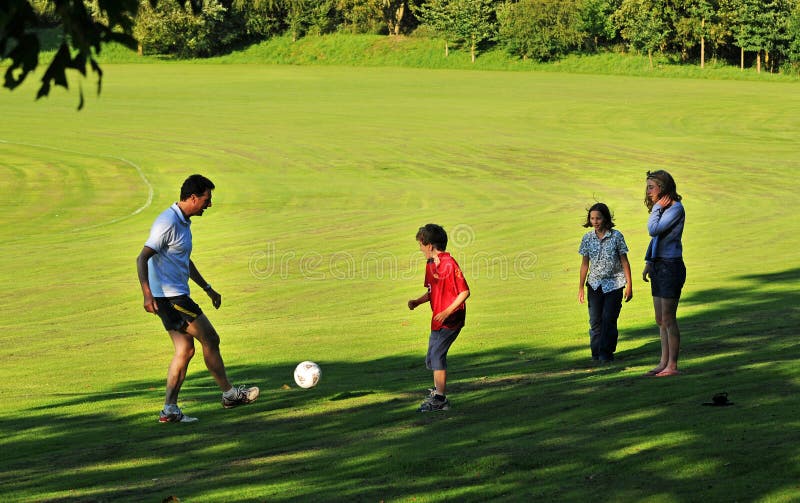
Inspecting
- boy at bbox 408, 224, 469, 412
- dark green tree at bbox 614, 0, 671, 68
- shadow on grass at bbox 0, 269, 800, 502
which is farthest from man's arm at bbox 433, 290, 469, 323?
Result: dark green tree at bbox 614, 0, 671, 68

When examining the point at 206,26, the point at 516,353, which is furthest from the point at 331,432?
the point at 206,26

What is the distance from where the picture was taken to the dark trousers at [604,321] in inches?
516

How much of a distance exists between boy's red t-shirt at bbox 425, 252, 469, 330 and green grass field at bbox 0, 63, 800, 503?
2.70 feet

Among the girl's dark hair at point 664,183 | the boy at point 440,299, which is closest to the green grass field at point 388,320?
the boy at point 440,299

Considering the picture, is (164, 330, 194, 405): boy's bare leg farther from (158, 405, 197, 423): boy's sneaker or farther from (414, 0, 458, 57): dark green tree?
(414, 0, 458, 57): dark green tree

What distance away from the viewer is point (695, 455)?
8.36 metres

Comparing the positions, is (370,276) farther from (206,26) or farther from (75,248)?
(206,26)

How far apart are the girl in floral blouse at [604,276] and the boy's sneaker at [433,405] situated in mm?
2920

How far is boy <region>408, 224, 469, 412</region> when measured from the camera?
1066 centimetres

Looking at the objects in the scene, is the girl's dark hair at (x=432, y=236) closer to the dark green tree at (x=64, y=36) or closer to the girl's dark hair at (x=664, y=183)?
the girl's dark hair at (x=664, y=183)

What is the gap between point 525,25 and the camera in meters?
105

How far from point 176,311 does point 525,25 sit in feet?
320

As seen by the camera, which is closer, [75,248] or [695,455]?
[695,455]

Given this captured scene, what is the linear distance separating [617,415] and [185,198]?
4.23m
